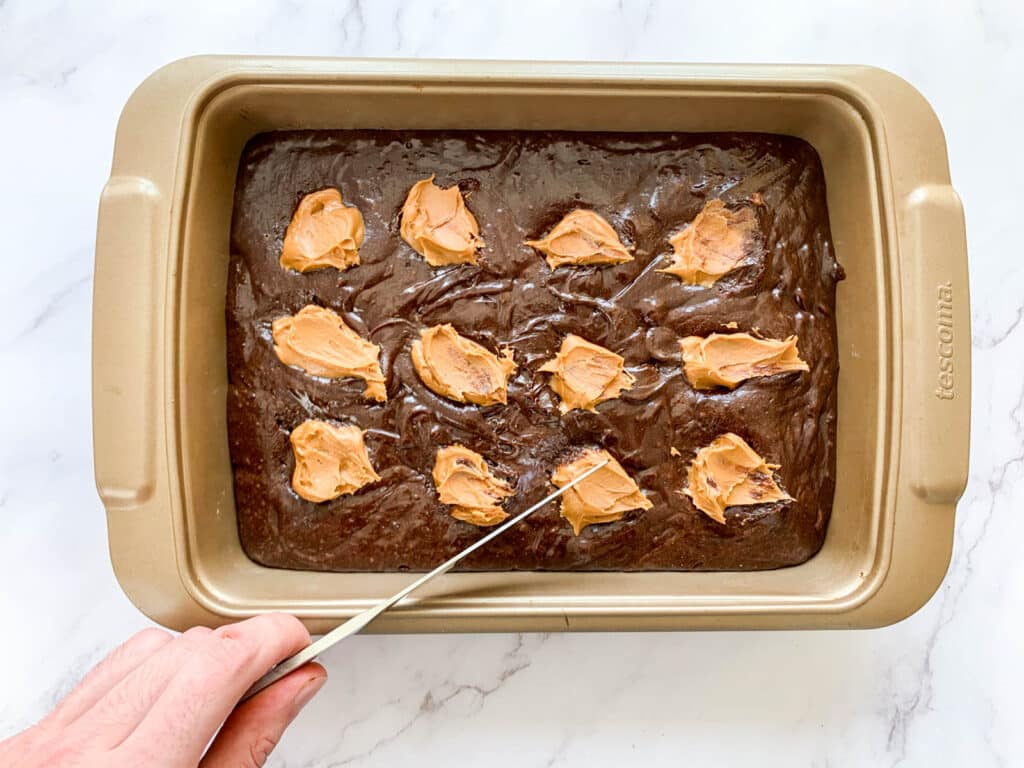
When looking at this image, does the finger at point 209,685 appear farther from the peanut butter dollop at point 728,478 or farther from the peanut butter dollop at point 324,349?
the peanut butter dollop at point 728,478

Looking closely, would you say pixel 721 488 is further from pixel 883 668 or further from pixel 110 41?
pixel 110 41

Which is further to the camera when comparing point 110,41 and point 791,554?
point 110,41

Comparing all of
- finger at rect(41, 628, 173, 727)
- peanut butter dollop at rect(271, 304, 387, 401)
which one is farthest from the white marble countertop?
peanut butter dollop at rect(271, 304, 387, 401)

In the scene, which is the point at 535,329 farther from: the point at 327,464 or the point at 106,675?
the point at 106,675

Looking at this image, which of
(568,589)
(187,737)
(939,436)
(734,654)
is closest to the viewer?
(187,737)

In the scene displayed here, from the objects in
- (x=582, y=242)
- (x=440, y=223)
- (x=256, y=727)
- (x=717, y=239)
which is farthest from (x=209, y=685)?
(x=717, y=239)

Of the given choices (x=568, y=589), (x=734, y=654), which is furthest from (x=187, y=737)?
(x=734, y=654)
